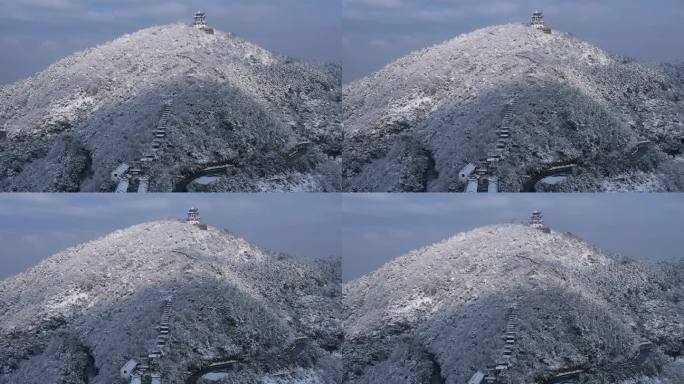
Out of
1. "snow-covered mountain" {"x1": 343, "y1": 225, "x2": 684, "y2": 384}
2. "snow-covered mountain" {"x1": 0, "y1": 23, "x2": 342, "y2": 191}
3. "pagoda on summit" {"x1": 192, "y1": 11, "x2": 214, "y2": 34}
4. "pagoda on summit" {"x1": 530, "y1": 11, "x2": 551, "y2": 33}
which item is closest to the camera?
"snow-covered mountain" {"x1": 343, "y1": 225, "x2": 684, "y2": 384}

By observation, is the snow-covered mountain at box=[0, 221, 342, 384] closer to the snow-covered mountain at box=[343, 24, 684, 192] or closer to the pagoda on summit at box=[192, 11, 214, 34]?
the snow-covered mountain at box=[343, 24, 684, 192]

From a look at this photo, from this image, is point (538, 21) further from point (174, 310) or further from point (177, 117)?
point (174, 310)

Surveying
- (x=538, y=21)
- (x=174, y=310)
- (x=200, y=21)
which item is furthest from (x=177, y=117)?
(x=538, y=21)

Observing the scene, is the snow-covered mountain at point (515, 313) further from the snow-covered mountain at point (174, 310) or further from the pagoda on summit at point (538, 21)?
the pagoda on summit at point (538, 21)

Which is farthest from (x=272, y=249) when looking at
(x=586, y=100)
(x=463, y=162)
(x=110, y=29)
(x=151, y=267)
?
(x=586, y=100)

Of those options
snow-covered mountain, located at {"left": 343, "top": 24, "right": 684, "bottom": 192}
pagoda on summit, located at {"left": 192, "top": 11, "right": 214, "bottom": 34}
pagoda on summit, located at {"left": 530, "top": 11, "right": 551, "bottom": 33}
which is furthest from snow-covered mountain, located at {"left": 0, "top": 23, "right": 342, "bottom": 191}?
pagoda on summit, located at {"left": 530, "top": 11, "right": 551, "bottom": 33}

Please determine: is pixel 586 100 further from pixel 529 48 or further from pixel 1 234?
pixel 1 234
